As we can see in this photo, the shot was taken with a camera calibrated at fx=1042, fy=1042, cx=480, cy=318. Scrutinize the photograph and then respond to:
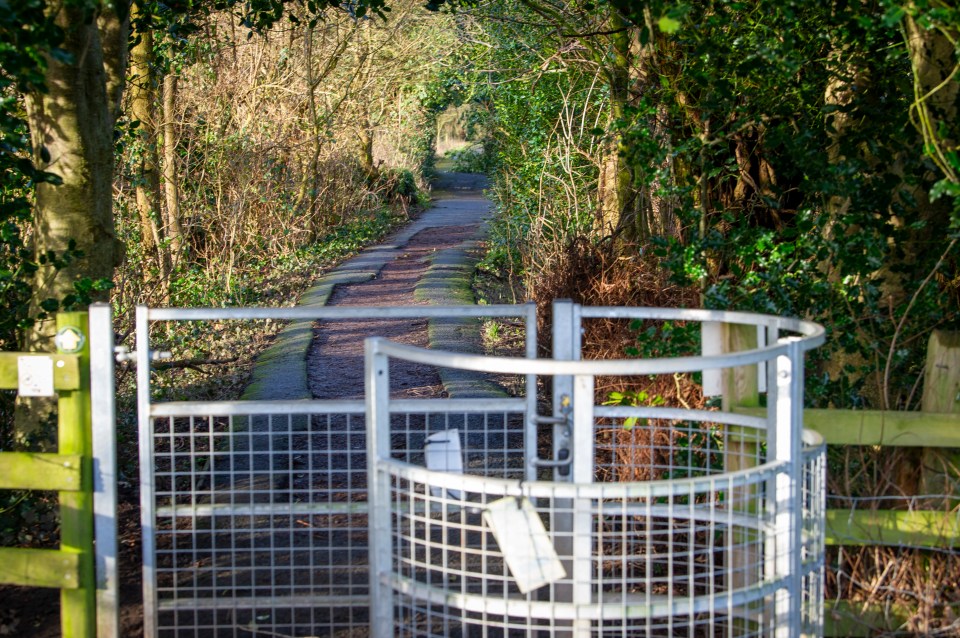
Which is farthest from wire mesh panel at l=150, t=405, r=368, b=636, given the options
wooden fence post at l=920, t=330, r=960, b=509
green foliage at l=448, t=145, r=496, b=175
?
green foliage at l=448, t=145, r=496, b=175

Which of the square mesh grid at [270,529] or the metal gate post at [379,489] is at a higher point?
the metal gate post at [379,489]

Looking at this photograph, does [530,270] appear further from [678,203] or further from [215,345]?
[215,345]

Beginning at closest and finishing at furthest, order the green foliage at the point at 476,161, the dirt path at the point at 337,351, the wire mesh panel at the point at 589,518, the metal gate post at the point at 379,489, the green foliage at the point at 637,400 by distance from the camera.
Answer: the wire mesh panel at the point at 589,518 < the metal gate post at the point at 379,489 < the dirt path at the point at 337,351 < the green foliage at the point at 637,400 < the green foliage at the point at 476,161

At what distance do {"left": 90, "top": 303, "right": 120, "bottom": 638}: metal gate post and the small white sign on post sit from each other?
5.8 inches

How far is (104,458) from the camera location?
3.89m

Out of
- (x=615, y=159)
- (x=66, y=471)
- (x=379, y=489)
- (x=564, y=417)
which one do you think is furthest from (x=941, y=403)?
(x=615, y=159)

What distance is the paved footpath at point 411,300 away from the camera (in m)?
8.62

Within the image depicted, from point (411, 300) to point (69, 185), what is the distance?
25.7ft

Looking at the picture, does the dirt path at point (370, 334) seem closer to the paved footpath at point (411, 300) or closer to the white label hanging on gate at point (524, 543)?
the paved footpath at point (411, 300)

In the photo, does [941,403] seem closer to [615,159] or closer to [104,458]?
[104,458]

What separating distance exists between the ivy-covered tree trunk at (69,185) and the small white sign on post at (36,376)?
1.47 meters

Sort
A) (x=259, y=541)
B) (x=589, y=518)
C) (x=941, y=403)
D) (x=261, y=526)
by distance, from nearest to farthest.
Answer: (x=589, y=518), (x=941, y=403), (x=259, y=541), (x=261, y=526)

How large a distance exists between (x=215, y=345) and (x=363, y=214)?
1074 cm

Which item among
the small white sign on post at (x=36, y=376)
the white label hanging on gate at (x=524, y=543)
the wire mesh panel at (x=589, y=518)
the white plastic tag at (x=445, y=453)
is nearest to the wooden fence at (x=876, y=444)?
the wire mesh panel at (x=589, y=518)
